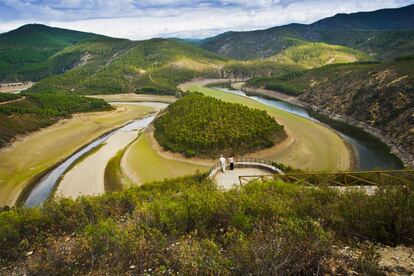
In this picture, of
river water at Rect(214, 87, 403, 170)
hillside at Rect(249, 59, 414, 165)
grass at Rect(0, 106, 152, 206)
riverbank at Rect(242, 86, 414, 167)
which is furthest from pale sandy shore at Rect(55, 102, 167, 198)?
hillside at Rect(249, 59, 414, 165)

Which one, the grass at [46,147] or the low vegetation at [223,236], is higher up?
the low vegetation at [223,236]

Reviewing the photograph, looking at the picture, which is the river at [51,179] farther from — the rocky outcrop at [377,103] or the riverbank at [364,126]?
the rocky outcrop at [377,103]

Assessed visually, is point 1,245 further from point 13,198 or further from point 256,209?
point 13,198

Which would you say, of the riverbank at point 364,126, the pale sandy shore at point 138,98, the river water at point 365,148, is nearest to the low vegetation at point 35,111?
the pale sandy shore at point 138,98

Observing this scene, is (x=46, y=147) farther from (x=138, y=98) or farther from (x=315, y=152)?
(x=138, y=98)

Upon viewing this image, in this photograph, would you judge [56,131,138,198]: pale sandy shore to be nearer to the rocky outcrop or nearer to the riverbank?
the riverbank

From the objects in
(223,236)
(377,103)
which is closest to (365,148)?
(377,103)
